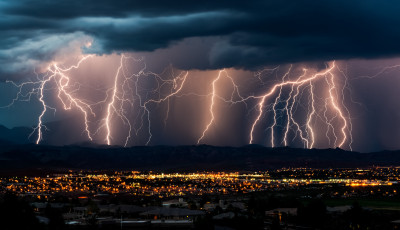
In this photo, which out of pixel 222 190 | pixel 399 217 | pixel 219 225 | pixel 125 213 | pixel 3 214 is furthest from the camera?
pixel 222 190

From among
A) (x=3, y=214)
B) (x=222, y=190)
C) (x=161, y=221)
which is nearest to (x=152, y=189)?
(x=222, y=190)

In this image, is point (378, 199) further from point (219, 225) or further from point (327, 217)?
point (219, 225)

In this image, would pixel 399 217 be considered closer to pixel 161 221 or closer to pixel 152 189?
pixel 161 221

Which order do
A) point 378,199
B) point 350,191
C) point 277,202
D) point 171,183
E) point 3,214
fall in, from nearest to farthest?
point 3,214 → point 277,202 → point 378,199 → point 350,191 → point 171,183

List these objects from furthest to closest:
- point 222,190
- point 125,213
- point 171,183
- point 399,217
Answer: point 171,183, point 222,190, point 125,213, point 399,217

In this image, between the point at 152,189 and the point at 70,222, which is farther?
the point at 152,189

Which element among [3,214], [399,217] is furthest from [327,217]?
[3,214]

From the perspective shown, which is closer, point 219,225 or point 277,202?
point 219,225

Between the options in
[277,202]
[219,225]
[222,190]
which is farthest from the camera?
[222,190]

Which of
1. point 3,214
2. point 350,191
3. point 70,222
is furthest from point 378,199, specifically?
point 3,214
